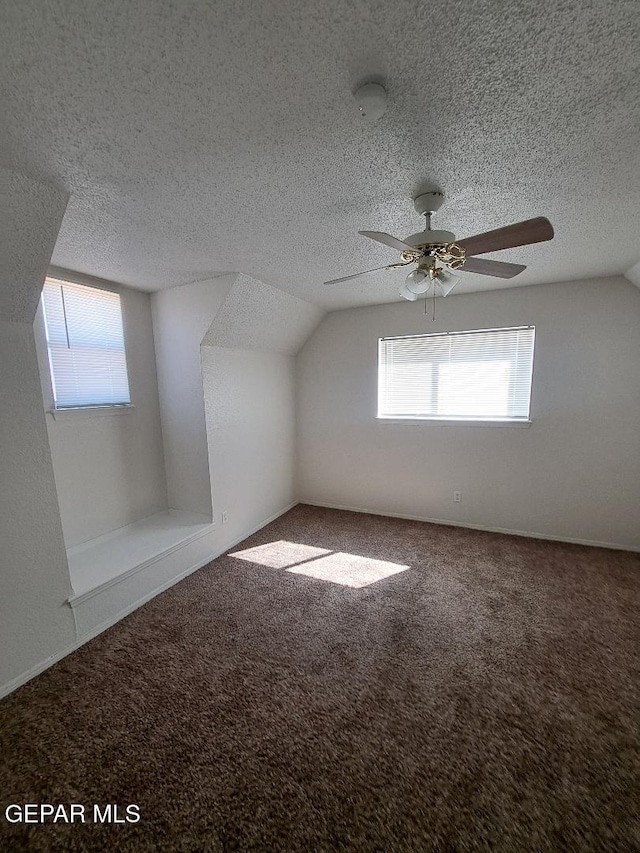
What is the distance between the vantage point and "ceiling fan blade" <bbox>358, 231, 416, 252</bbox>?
135 centimetres

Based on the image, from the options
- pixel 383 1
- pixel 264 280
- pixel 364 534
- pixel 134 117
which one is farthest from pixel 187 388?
pixel 383 1

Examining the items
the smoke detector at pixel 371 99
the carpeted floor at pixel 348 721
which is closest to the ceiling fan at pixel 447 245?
the smoke detector at pixel 371 99

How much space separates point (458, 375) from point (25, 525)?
3625mm

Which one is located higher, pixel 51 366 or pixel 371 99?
pixel 371 99

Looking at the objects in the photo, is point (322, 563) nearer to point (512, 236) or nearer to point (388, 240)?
point (388, 240)

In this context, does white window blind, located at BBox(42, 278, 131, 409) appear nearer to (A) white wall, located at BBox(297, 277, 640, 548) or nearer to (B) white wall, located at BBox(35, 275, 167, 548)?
(B) white wall, located at BBox(35, 275, 167, 548)

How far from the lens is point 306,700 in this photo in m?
1.57

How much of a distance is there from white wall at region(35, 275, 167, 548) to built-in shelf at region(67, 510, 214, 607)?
0.30 feet

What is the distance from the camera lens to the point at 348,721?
1467mm

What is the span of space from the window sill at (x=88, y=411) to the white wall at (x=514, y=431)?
6.54ft

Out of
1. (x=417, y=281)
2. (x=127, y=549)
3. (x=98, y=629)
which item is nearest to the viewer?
(x=417, y=281)

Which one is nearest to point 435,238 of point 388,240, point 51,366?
point 388,240

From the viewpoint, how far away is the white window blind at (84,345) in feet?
7.63

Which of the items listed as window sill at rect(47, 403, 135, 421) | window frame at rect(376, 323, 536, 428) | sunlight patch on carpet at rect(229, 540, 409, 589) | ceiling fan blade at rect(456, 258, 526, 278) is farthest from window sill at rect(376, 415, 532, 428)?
window sill at rect(47, 403, 135, 421)
